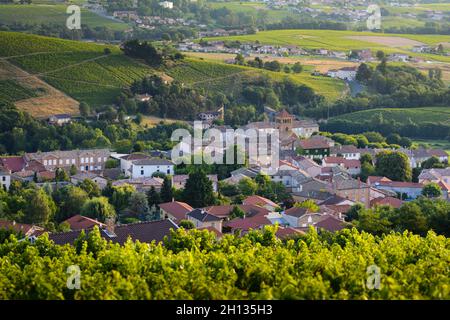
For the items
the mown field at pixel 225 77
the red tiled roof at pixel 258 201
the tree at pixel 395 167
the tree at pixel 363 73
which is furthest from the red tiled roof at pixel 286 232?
the tree at pixel 363 73

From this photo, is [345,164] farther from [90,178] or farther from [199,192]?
[90,178]

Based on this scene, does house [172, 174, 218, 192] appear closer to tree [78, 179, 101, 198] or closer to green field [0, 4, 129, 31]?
tree [78, 179, 101, 198]

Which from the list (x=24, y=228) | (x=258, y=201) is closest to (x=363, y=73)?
(x=258, y=201)

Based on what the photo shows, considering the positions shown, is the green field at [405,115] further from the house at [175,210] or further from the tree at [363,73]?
the house at [175,210]

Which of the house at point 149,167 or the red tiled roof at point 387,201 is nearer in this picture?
the red tiled roof at point 387,201

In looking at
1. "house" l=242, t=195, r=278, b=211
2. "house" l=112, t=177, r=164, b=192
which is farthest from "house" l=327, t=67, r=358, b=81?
"house" l=242, t=195, r=278, b=211

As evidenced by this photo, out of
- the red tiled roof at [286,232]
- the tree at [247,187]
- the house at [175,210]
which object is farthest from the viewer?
the tree at [247,187]

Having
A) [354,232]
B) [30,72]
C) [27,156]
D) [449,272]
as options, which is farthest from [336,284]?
[30,72]
